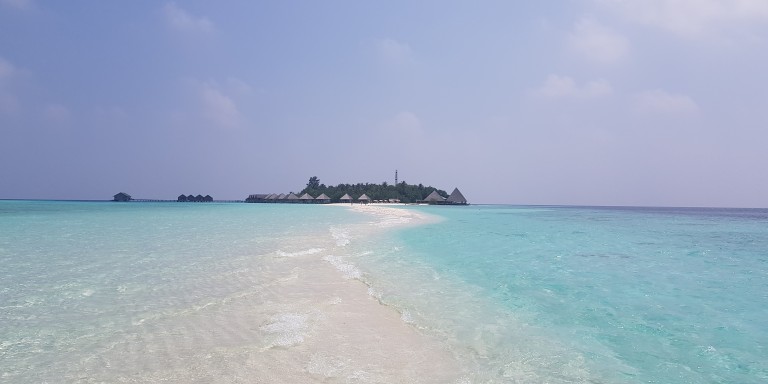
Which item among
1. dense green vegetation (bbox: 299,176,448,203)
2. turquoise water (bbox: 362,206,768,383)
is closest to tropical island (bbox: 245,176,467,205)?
dense green vegetation (bbox: 299,176,448,203)

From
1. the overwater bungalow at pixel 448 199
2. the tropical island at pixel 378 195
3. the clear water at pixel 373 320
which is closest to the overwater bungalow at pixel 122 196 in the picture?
the tropical island at pixel 378 195

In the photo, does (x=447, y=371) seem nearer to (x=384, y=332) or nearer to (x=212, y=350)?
(x=384, y=332)

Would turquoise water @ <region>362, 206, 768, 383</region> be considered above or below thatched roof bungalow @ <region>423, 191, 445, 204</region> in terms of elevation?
below

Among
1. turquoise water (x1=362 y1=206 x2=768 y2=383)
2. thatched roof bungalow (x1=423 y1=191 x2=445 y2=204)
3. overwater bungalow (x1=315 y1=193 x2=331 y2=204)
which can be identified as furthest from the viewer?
thatched roof bungalow (x1=423 y1=191 x2=445 y2=204)

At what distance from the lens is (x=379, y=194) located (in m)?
106

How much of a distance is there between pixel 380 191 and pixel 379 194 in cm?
116

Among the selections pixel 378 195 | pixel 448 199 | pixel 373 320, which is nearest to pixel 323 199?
pixel 378 195

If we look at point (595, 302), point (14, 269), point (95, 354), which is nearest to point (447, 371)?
point (95, 354)

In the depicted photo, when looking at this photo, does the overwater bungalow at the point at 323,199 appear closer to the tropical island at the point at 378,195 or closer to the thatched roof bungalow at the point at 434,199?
the tropical island at the point at 378,195

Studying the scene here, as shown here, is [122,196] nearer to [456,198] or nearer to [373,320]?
[456,198]

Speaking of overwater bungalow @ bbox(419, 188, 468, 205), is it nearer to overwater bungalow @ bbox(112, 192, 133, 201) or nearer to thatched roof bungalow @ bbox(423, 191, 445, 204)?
thatched roof bungalow @ bbox(423, 191, 445, 204)

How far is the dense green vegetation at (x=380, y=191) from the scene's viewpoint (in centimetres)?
10550

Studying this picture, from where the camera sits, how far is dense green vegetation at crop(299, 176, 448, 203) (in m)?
106

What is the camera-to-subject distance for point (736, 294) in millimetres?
7227
